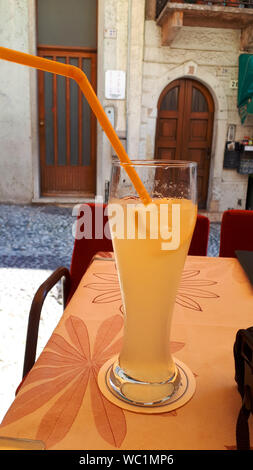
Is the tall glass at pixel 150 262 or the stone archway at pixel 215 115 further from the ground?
the stone archway at pixel 215 115

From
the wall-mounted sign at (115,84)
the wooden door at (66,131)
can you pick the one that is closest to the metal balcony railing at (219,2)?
the wall-mounted sign at (115,84)

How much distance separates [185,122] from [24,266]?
12.2 feet

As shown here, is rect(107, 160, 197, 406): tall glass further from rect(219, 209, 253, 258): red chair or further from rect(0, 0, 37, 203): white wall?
rect(0, 0, 37, 203): white wall

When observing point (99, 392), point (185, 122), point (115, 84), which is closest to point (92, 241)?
point (99, 392)

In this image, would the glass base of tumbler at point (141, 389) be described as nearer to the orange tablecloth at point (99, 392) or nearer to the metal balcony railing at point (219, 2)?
the orange tablecloth at point (99, 392)

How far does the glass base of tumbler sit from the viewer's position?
52 cm

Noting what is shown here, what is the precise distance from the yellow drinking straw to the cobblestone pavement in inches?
59.1

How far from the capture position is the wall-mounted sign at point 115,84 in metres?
5.63

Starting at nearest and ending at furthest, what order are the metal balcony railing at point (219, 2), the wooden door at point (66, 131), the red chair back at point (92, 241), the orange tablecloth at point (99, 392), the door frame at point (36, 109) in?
the orange tablecloth at point (99, 392)
the red chair back at point (92, 241)
the metal balcony railing at point (219, 2)
the door frame at point (36, 109)
the wooden door at point (66, 131)

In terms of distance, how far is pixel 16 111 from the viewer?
5.89 meters

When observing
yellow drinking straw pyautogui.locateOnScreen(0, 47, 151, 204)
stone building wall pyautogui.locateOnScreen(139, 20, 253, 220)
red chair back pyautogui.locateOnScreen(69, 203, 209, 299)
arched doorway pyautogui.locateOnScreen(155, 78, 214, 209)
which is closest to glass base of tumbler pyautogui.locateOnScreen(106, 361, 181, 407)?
yellow drinking straw pyautogui.locateOnScreen(0, 47, 151, 204)

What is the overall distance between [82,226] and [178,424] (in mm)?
1234

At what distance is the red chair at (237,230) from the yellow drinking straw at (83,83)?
1.23m
